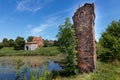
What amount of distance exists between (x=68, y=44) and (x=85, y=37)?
1.48m

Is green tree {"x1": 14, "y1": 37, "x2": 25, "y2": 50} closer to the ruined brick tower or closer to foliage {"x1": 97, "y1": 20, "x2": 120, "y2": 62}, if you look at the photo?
foliage {"x1": 97, "y1": 20, "x2": 120, "y2": 62}

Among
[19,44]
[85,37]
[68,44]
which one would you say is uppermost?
[19,44]

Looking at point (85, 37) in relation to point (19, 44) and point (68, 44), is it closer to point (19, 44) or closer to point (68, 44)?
point (68, 44)

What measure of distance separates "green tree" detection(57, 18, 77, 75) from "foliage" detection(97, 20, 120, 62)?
9057 mm

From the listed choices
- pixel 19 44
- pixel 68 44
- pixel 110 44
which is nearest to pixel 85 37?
pixel 68 44

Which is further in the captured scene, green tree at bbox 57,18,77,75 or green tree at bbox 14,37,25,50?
green tree at bbox 14,37,25,50

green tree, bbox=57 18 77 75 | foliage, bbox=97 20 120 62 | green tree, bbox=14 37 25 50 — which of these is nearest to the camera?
green tree, bbox=57 18 77 75

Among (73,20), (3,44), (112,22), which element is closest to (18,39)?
(3,44)

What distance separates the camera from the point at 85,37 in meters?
15.5

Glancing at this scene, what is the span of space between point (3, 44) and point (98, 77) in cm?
6447

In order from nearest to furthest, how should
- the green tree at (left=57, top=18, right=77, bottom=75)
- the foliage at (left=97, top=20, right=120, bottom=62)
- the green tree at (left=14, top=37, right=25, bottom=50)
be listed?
the green tree at (left=57, top=18, right=77, bottom=75), the foliage at (left=97, top=20, right=120, bottom=62), the green tree at (left=14, top=37, right=25, bottom=50)

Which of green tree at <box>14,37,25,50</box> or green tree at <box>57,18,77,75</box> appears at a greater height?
green tree at <box>14,37,25,50</box>

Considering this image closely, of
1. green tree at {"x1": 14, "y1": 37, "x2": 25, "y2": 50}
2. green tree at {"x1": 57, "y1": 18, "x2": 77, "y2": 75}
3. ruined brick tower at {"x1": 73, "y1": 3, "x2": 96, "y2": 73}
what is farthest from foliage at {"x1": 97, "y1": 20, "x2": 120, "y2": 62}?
green tree at {"x1": 14, "y1": 37, "x2": 25, "y2": 50}

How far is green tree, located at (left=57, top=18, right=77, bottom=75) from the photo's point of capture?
15023 mm
